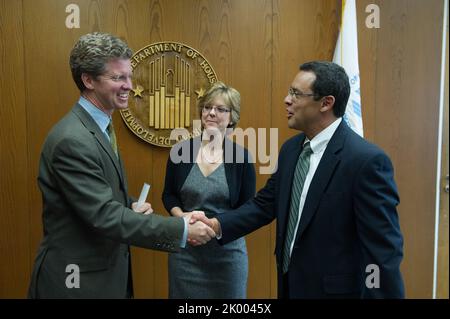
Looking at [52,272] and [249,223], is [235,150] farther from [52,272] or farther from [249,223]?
[52,272]

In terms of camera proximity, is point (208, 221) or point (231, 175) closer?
point (208, 221)

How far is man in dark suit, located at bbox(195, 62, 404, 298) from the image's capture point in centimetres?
152

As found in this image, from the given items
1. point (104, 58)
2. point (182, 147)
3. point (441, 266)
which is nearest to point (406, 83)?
point (441, 266)

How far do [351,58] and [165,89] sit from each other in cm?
132

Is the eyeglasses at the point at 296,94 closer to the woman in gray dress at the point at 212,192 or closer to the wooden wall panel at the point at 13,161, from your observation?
the woman in gray dress at the point at 212,192

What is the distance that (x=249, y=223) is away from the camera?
216cm

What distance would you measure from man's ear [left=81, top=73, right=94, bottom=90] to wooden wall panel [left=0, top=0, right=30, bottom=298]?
1.26 metres

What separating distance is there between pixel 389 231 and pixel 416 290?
241cm

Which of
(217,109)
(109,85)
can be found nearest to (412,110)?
(217,109)

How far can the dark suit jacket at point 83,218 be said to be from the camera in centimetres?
156

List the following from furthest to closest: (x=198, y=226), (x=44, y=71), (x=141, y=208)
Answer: (x=44, y=71) < (x=198, y=226) < (x=141, y=208)

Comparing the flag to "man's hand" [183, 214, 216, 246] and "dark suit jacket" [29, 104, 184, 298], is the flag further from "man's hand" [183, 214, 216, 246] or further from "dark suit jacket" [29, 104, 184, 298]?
"dark suit jacket" [29, 104, 184, 298]

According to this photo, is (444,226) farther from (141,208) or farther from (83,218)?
(83,218)

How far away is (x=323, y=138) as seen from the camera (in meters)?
1.78
